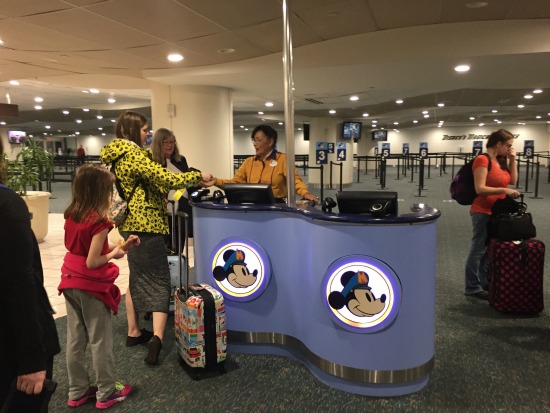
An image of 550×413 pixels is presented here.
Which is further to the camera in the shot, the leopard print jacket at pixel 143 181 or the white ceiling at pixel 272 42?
the white ceiling at pixel 272 42

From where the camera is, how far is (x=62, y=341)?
10.8 feet

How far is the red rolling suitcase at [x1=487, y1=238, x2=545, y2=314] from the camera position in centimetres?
359

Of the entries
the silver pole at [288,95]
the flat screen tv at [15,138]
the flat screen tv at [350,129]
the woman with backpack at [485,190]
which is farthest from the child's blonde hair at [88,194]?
the flat screen tv at [15,138]

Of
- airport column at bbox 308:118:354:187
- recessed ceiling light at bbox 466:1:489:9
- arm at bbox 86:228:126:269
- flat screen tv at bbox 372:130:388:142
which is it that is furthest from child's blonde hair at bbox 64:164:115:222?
flat screen tv at bbox 372:130:388:142

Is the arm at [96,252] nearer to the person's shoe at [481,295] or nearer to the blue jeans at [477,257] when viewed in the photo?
the blue jeans at [477,257]

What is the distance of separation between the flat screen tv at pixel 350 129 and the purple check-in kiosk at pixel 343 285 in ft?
45.3

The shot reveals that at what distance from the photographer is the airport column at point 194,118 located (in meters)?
7.67

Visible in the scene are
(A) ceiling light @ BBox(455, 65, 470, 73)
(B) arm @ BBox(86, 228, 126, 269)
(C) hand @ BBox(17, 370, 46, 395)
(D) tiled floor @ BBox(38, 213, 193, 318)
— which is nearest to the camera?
(C) hand @ BBox(17, 370, 46, 395)

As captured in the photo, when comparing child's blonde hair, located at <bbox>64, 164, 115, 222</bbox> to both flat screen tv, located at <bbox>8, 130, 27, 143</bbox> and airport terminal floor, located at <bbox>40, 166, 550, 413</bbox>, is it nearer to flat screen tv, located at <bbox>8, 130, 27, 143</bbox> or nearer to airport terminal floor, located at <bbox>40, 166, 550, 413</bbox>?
airport terminal floor, located at <bbox>40, 166, 550, 413</bbox>

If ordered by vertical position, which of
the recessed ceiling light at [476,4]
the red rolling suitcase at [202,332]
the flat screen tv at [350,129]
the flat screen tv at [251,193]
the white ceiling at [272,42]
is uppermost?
the recessed ceiling light at [476,4]

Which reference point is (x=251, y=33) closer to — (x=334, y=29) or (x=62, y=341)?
(x=334, y=29)

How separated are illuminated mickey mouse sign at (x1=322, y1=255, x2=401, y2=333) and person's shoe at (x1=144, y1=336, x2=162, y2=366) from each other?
1.18m

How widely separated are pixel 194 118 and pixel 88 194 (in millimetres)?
5656

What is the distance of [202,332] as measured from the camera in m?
2.72
